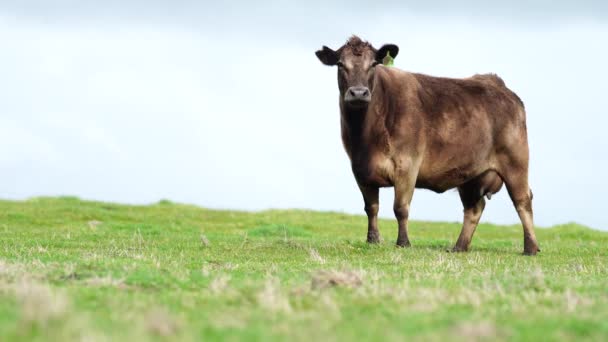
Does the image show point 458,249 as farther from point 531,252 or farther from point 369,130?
point 369,130

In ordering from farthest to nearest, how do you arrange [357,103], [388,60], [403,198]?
[388,60] → [403,198] → [357,103]

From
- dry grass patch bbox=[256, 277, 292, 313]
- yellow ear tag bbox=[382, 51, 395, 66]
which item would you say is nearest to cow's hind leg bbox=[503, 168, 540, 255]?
yellow ear tag bbox=[382, 51, 395, 66]

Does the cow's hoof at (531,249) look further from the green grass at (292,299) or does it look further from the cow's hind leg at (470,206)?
the green grass at (292,299)

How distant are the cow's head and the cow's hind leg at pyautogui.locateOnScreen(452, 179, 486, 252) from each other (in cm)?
381

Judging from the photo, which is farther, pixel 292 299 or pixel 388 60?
pixel 388 60

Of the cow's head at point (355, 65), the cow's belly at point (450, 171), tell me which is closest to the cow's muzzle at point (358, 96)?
the cow's head at point (355, 65)

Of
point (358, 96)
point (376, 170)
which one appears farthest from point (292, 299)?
point (376, 170)

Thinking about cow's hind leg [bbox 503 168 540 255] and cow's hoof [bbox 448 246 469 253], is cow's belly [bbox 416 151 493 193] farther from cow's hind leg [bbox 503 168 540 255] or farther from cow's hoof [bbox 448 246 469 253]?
cow's hoof [bbox 448 246 469 253]

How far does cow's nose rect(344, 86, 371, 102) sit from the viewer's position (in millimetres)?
14148

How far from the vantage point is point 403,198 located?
597 inches

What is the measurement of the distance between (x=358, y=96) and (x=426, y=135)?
2.05 meters

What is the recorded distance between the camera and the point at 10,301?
647cm

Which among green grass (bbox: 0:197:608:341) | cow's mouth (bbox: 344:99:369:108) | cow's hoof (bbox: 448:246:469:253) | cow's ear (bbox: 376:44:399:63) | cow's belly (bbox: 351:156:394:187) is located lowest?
green grass (bbox: 0:197:608:341)

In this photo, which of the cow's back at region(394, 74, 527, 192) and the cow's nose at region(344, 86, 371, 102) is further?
the cow's back at region(394, 74, 527, 192)
